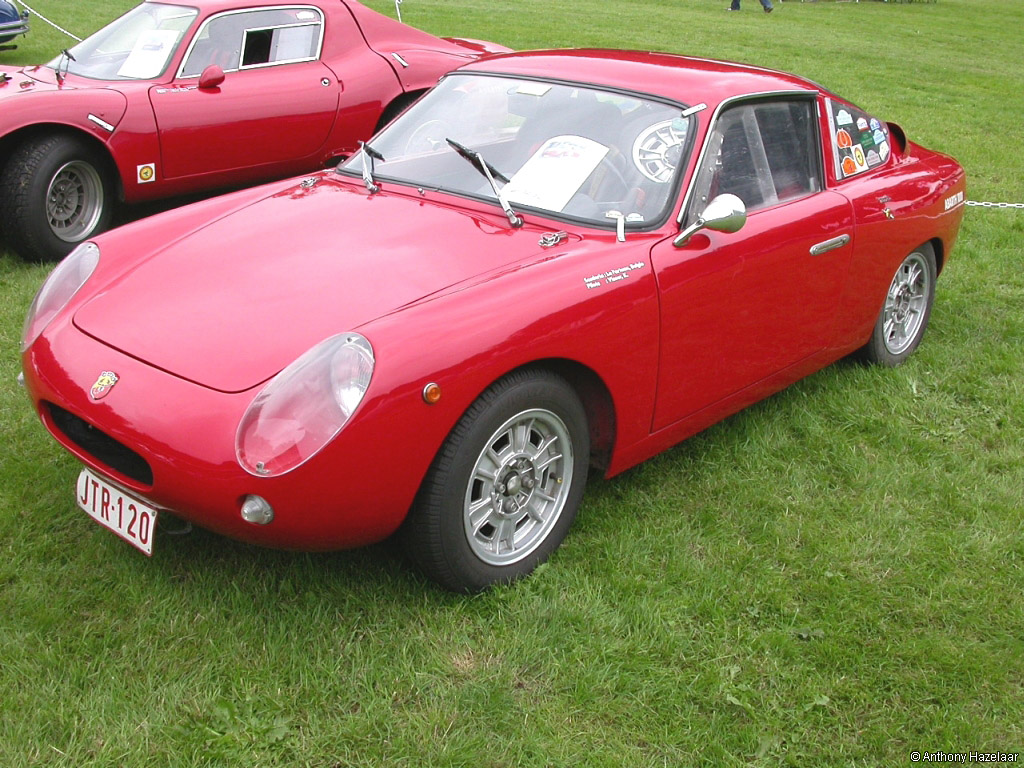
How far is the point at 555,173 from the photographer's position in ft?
11.7

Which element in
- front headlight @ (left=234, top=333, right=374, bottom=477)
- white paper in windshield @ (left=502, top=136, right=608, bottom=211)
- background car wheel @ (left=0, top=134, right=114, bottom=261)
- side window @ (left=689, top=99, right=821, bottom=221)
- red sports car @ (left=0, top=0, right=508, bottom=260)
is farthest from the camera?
red sports car @ (left=0, top=0, right=508, bottom=260)

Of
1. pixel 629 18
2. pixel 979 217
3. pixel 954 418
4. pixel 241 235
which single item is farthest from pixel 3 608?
pixel 629 18

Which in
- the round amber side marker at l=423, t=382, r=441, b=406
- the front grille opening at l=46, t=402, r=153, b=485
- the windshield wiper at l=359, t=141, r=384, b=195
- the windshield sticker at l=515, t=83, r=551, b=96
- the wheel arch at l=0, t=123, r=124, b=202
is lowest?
the front grille opening at l=46, t=402, r=153, b=485

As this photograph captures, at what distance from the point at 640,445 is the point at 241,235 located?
1.55 m

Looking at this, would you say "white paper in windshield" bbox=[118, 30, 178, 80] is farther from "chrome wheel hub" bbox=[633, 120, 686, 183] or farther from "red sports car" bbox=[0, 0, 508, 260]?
"chrome wheel hub" bbox=[633, 120, 686, 183]

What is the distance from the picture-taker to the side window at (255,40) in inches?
250

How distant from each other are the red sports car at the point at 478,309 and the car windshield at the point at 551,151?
0.01 meters

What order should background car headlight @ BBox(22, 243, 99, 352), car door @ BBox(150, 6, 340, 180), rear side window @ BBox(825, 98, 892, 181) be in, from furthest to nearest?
car door @ BBox(150, 6, 340, 180), rear side window @ BBox(825, 98, 892, 181), background car headlight @ BBox(22, 243, 99, 352)

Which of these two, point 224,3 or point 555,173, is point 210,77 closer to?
point 224,3

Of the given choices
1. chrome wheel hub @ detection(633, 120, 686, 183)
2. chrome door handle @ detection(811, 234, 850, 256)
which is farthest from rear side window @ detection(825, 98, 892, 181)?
chrome wheel hub @ detection(633, 120, 686, 183)

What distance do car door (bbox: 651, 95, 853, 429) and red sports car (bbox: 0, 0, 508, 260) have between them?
9.18 ft

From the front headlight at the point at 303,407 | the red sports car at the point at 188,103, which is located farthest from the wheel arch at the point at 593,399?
the red sports car at the point at 188,103

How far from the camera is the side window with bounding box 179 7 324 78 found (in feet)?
20.8

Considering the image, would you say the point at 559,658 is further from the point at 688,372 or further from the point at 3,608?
the point at 3,608
